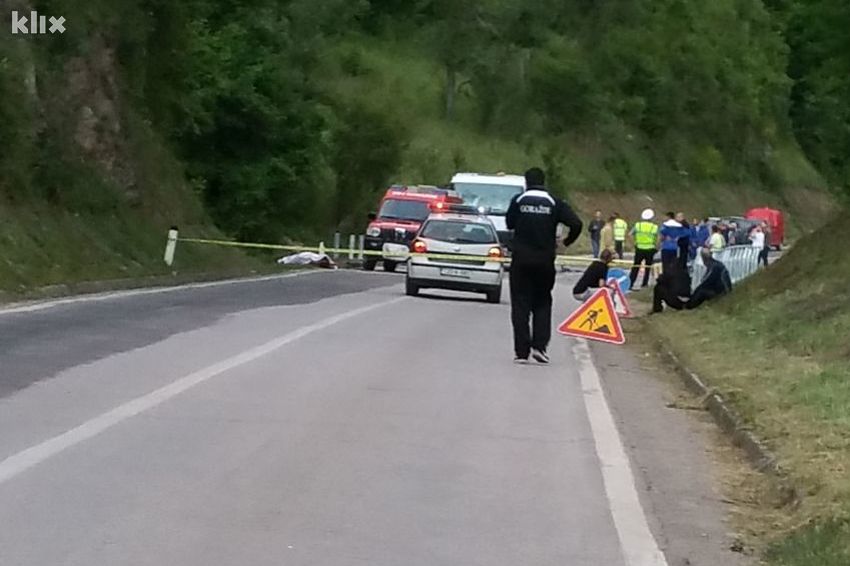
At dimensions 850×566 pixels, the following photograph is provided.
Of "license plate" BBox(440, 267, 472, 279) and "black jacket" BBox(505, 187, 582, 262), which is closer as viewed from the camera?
"black jacket" BBox(505, 187, 582, 262)

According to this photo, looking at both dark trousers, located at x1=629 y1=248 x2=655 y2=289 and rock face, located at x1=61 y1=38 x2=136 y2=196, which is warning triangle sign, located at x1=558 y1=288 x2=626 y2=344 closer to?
dark trousers, located at x1=629 y1=248 x2=655 y2=289

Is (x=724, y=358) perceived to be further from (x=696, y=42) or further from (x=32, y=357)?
(x=696, y=42)

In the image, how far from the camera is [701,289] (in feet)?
92.0

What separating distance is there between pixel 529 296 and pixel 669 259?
11.9 metres

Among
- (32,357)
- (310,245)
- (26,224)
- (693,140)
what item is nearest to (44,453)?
(32,357)

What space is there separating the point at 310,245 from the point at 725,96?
51051 mm

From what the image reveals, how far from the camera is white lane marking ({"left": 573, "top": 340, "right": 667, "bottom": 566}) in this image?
9016 mm

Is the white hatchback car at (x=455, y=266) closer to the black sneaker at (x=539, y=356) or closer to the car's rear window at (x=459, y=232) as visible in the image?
the car's rear window at (x=459, y=232)

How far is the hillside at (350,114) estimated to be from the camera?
109 feet

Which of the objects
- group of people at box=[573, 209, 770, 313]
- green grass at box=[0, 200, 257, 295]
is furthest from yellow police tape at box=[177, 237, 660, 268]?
green grass at box=[0, 200, 257, 295]

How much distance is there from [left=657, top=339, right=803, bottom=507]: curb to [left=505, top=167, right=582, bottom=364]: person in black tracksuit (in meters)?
1.74

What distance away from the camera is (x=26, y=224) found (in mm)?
30250

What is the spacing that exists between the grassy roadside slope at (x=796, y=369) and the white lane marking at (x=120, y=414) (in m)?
4.23

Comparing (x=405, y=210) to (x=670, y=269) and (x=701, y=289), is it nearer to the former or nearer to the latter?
(x=670, y=269)
